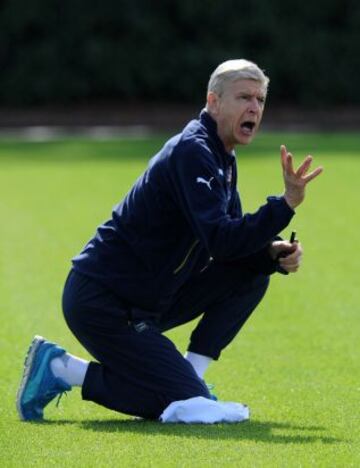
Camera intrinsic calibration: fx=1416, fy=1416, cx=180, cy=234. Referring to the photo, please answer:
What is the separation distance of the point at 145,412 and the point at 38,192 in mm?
12982

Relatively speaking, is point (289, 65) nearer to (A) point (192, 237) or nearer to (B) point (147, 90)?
(B) point (147, 90)

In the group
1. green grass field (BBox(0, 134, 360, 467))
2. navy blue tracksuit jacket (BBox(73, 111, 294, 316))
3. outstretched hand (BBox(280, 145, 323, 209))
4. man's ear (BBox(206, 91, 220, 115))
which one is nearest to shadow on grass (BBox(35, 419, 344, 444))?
green grass field (BBox(0, 134, 360, 467))

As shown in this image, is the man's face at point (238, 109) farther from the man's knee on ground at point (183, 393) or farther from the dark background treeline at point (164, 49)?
the dark background treeline at point (164, 49)

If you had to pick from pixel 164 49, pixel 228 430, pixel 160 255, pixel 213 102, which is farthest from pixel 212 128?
pixel 164 49

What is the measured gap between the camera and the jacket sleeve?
644 centimetres

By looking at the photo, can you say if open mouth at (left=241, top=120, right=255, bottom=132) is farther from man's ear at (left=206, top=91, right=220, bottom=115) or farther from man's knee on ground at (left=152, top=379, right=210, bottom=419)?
man's knee on ground at (left=152, top=379, right=210, bottom=419)

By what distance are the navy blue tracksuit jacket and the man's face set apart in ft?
0.19

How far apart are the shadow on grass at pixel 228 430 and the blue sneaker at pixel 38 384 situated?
0.40 ft

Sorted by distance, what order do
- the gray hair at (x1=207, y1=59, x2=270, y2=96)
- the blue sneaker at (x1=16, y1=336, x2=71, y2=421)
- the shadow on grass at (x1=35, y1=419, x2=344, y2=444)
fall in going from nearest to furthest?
1. the shadow on grass at (x1=35, y1=419, x2=344, y2=444)
2. the gray hair at (x1=207, y1=59, x2=270, y2=96)
3. the blue sneaker at (x1=16, y1=336, x2=71, y2=421)

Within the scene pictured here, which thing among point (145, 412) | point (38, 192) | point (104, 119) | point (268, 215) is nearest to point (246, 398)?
point (145, 412)

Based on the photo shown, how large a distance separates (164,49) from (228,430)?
36.8 m

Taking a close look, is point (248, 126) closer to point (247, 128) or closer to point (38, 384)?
point (247, 128)

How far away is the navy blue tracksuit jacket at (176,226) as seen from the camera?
21.2 ft

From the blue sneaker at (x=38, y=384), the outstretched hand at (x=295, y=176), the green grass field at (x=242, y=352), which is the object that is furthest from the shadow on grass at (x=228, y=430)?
the outstretched hand at (x=295, y=176)
